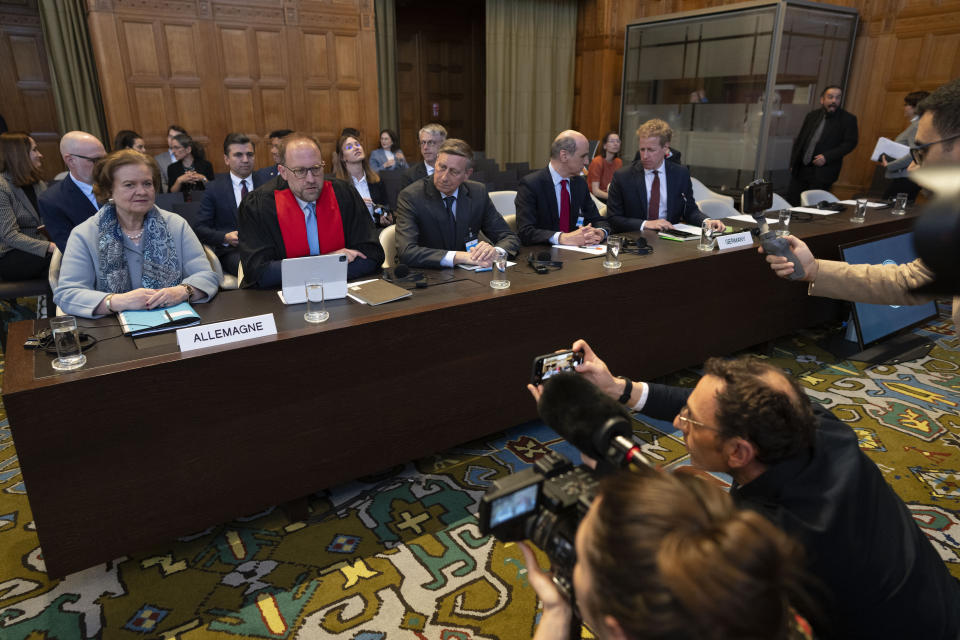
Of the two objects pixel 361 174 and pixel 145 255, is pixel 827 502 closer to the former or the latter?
pixel 145 255

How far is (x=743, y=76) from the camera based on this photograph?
22.8ft

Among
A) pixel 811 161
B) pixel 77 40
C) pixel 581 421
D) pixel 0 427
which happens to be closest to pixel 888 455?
pixel 581 421

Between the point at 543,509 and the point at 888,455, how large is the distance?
95.1 inches

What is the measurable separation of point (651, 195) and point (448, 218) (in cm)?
155

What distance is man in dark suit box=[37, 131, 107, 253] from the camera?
313cm

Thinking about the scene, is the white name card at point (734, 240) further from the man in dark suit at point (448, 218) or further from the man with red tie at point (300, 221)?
the man with red tie at point (300, 221)

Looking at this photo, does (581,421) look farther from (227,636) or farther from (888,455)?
(888,455)

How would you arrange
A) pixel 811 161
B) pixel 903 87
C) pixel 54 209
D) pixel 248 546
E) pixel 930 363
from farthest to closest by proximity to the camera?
pixel 903 87 < pixel 811 161 < pixel 930 363 < pixel 54 209 < pixel 248 546

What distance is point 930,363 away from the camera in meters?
3.50

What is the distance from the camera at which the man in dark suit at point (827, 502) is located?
108 cm

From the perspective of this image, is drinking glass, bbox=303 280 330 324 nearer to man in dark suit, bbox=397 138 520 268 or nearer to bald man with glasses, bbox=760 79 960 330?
man in dark suit, bbox=397 138 520 268

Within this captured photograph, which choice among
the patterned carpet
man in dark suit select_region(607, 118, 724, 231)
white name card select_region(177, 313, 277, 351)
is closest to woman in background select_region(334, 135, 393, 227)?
man in dark suit select_region(607, 118, 724, 231)

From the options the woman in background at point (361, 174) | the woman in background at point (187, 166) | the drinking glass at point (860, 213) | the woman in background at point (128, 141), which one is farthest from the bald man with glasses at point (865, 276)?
the woman in background at point (128, 141)

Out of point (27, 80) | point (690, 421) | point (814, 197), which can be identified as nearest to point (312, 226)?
point (690, 421)
